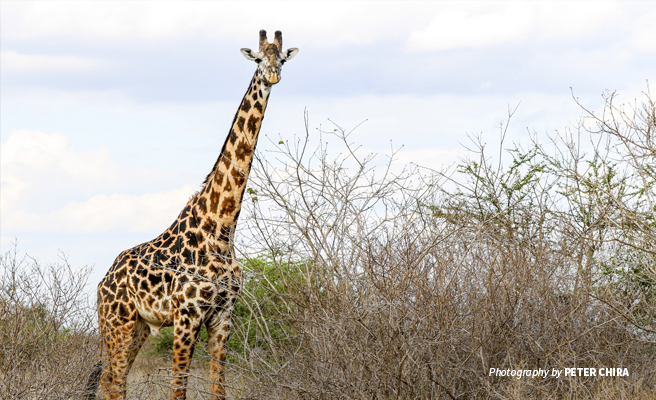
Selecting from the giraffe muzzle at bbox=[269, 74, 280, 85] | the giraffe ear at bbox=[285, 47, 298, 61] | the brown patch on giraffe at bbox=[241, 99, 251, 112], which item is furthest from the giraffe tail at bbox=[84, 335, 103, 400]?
the giraffe ear at bbox=[285, 47, 298, 61]

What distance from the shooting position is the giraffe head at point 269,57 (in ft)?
22.2

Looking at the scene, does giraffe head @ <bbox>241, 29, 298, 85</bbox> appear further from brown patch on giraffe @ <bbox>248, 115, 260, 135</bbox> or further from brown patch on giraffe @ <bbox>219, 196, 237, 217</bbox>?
brown patch on giraffe @ <bbox>219, 196, 237, 217</bbox>

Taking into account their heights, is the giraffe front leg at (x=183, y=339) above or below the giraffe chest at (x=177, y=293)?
below

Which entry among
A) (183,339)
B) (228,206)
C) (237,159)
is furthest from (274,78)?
(183,339)

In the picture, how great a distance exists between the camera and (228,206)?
6.92 meters

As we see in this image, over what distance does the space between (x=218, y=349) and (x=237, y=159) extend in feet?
6.27

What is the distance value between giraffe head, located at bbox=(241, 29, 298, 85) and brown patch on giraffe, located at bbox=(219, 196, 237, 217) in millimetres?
1253

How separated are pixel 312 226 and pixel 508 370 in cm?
224

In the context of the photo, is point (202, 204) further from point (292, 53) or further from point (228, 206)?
point (292, 53)

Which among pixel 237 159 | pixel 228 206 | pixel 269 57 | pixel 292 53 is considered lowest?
pixel 228 206

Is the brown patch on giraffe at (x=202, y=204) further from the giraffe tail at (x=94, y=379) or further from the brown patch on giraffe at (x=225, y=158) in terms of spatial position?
the giraffe tail at (x=94, y=379)

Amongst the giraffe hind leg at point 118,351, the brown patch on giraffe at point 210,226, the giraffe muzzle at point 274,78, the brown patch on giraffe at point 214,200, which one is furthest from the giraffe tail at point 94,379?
the giraffe muzzle at point 274,78

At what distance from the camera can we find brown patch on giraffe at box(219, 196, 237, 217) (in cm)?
692

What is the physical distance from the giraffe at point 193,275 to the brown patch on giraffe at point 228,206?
0.01m
